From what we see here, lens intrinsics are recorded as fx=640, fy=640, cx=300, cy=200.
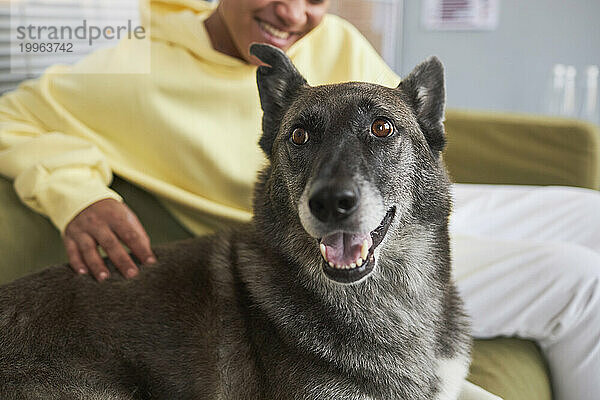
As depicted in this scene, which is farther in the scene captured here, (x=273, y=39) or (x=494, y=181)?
(x=494, y=181)

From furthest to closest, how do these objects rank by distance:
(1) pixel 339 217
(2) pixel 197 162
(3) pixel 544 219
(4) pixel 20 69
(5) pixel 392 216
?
(4) pixel 20 69 → (3) pixel 544 219 → (2) pixel 197 162 → (5) pixel 392 216 → (1) pixel 339 217

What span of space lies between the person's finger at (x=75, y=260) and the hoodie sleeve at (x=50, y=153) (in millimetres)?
92

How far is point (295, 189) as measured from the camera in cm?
115

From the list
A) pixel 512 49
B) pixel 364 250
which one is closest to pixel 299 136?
pixel 364 250

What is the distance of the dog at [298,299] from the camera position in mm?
1104

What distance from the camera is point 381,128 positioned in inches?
44.7

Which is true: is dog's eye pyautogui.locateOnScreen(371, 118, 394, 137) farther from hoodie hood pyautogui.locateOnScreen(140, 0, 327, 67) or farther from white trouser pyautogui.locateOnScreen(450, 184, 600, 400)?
hoodie hood pyautogui.locateOnScreen(140, 0, 327, 67)

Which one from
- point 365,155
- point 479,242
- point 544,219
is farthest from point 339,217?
point 544,219

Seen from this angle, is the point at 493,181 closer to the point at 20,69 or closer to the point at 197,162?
the point at 197,162

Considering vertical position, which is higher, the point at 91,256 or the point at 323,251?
the point at 323,251

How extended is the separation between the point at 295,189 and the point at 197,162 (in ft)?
2.10

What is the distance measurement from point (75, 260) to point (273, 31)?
2.62ft

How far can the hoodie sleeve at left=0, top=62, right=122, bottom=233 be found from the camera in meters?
1.51

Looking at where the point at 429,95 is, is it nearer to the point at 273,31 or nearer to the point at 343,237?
the point at 343,237
